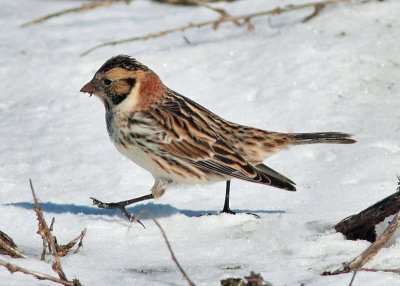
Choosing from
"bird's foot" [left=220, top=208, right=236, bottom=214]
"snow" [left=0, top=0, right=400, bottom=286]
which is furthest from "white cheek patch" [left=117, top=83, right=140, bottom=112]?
"bird's foot" [left=220, top=208, right=236, bottom=214]

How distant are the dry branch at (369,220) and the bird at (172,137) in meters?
0.92

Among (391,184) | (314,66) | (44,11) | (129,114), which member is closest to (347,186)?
(391,184)

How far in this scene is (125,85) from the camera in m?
6.06

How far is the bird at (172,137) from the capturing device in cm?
581

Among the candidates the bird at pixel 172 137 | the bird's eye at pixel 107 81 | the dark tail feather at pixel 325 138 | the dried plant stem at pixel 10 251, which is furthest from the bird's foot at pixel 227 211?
the dried plant stem at pixel 10 251

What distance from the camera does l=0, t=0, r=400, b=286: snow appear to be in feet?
15.5

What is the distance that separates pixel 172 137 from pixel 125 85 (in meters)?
0.57

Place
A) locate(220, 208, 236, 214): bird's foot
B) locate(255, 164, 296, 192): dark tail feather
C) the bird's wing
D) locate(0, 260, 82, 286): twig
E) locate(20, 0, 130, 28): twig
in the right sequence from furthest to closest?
locate(20, 0, 130, 28): twig
the bird's wing
locate(220, 208, 236, 214): bird's foot
locate(255, 164, 296, 192): dark tail feather
locate(0, 260, 82, 286): twig

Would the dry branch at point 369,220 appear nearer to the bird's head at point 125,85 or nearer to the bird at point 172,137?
the bird at point 172,137

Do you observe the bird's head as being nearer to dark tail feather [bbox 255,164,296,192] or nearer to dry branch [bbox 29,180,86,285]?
dark tail feather [bbox 255,164,296,192]

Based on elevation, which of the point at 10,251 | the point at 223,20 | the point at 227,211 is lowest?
the point at 10,251

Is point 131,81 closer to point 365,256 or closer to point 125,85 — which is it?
point 125,85

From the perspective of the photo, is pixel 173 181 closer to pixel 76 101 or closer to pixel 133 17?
pixel 76 101

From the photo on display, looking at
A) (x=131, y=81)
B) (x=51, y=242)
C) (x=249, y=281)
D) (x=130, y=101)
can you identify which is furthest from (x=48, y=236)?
(x=131, y=81)
